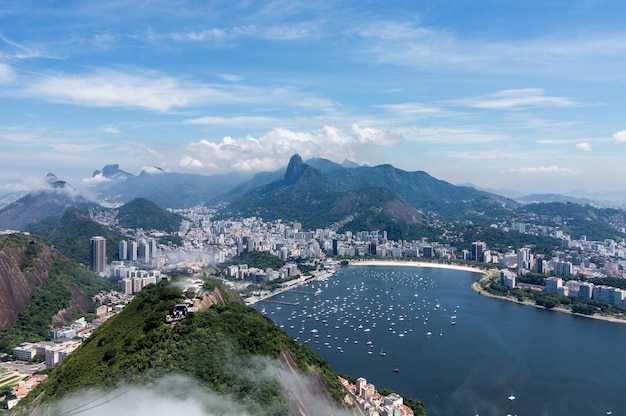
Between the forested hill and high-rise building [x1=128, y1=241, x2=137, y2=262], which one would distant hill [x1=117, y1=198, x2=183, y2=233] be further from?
the forested hill

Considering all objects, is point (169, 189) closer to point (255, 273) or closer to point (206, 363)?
point (255, 273)

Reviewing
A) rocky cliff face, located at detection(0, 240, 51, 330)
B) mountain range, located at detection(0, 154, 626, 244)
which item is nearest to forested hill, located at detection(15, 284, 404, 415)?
rocky cliff face, located at detection(0, 240, 51, 330)

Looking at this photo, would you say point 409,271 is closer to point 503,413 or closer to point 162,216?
point 503,413

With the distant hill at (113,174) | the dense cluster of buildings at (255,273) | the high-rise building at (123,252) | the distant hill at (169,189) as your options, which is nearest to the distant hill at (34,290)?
the high-rise building at (123,252)

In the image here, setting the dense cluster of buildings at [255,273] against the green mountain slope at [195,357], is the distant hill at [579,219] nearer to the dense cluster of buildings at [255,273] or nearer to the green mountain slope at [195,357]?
the dense cluster of buildings at [255,273]

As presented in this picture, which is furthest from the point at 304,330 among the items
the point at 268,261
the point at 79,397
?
the point at 268,261
